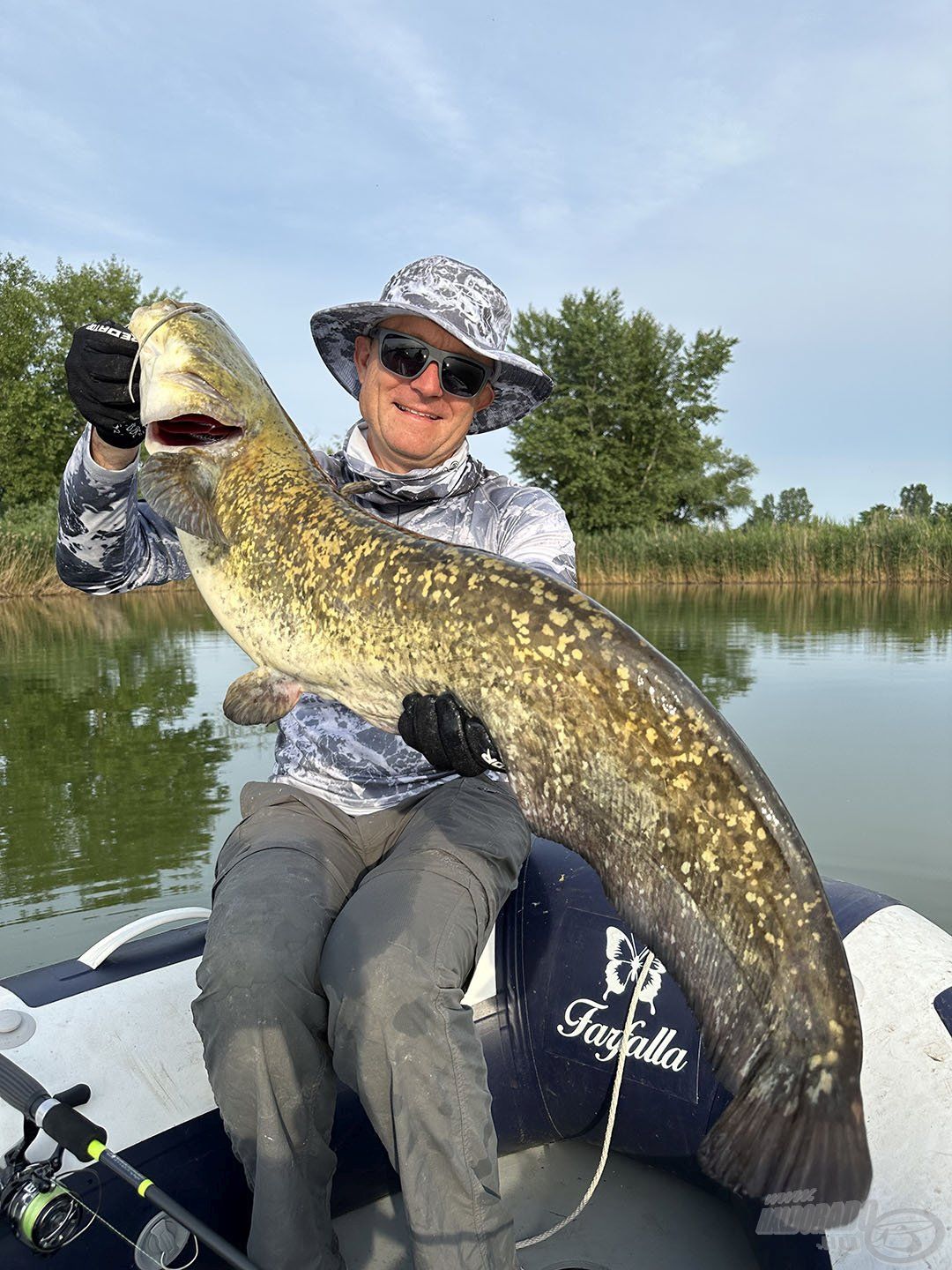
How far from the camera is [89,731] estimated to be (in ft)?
32.1

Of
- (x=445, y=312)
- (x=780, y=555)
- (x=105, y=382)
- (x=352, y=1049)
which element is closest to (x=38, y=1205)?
(x=352, y=1049)

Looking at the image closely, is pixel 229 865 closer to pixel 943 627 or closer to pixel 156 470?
pixel 156 470

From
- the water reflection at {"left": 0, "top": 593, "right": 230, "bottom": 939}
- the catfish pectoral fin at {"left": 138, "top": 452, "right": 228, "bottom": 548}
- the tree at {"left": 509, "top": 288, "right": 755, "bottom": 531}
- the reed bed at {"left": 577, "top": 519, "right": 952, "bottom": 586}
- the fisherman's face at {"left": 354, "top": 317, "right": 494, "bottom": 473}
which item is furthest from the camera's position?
the tree at {"left": 509, "top": 288, "right": 755, "bottom": 531}

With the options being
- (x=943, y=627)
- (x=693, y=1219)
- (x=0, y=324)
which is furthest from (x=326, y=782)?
(x=0, y=324)

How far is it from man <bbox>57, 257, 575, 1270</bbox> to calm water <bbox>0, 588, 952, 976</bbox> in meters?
3.00

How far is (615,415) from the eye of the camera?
44250 mm

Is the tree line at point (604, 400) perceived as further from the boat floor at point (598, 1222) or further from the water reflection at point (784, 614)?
the boat floor at point (598, 1222)

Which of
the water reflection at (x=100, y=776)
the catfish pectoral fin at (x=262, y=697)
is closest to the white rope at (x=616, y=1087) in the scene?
the catfish pectoral fin at (x=262, y=697)

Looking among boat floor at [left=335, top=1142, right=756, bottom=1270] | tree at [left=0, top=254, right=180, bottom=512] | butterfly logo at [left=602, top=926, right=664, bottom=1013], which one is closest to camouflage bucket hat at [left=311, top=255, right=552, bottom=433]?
butterfly logo at [left=602, top=926, right=664, bottom=1013]

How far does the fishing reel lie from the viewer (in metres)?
1.95

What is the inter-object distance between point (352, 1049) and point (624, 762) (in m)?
0.85

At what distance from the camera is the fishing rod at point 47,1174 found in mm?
1917

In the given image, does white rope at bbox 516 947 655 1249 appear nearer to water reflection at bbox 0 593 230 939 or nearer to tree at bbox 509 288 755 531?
water reflection at bbox 0 593 230 939

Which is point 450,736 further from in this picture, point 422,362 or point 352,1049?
point 422,362
